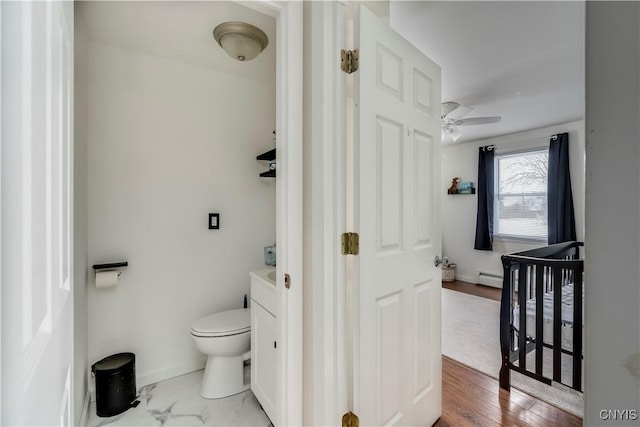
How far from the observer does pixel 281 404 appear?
49.7 inches

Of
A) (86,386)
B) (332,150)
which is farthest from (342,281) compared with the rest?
(86,386)

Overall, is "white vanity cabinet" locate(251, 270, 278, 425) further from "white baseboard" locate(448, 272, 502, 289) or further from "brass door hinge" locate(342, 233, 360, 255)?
"white baseboard" locate(448, 272, 502, 289)

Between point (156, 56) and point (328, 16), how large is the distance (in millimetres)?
1514

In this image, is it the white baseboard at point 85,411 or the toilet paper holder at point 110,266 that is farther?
the toilet paper holder at point 110,266

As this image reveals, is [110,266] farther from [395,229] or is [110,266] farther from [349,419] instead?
[395,229]

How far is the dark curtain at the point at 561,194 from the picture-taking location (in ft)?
12.4

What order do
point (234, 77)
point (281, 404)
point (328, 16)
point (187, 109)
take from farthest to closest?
point (234, 77), point (187, 109), point (281, 404), point (328, 16)

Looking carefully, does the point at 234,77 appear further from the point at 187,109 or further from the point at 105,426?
the point at 105,426

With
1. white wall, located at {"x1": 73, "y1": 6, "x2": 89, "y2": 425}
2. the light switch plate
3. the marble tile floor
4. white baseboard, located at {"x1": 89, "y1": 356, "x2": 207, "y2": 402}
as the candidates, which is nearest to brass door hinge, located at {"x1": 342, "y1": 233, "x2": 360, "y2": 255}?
the marble tile floor

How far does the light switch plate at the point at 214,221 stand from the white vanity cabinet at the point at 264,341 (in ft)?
2.29

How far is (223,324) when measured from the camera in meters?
1.88

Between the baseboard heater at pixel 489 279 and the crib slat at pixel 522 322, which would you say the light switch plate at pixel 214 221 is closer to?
the crib slat at pixel 522 322

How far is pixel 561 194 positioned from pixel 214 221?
432 cm

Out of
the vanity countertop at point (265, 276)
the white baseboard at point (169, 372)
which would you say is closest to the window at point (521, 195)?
the vanity countertop at point (265, 276)
